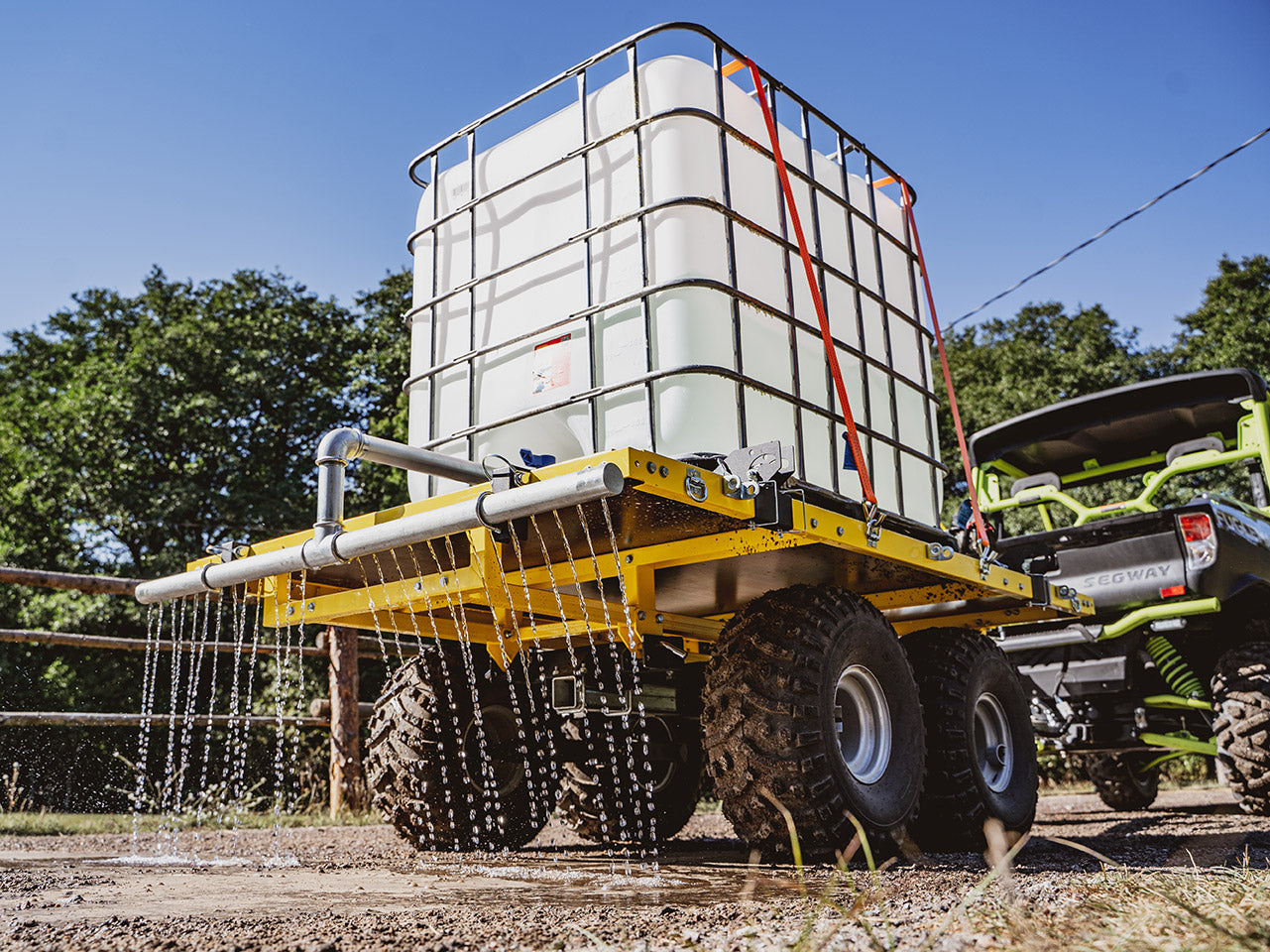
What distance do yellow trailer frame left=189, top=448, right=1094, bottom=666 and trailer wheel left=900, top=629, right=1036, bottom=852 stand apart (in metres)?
0.30

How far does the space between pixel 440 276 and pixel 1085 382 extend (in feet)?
75.9

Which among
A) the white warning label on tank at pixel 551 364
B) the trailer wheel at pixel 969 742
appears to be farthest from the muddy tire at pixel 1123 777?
the white warning label on tank at pixel 551 364

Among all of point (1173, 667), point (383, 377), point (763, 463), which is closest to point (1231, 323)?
point (383, 377)

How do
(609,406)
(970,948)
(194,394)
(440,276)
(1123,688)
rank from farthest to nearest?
(194,394) < (1123,688) < (440,276) < (609,406) < (970,948)

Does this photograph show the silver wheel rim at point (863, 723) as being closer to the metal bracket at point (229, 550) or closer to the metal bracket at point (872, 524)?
the metal bracket at point (872, 524)

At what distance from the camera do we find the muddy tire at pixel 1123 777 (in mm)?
7934

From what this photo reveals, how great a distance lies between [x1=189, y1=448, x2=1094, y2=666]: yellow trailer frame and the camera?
365 cm

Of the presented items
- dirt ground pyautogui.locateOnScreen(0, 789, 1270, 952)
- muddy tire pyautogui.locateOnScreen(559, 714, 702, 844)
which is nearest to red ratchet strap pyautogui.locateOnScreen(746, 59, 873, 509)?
dirt ground pyautogui.locateOnScreen(0, 789, 1270, 952)

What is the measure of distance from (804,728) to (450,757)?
1.84 m

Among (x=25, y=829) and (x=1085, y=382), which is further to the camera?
(x=1085, y=382)

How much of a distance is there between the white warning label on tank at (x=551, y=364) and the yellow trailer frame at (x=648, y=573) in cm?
73

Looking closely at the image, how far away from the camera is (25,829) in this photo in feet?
19.9

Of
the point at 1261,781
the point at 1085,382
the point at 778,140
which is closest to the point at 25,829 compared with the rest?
the point at 778,140

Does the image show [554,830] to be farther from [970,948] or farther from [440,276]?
[970,948]
